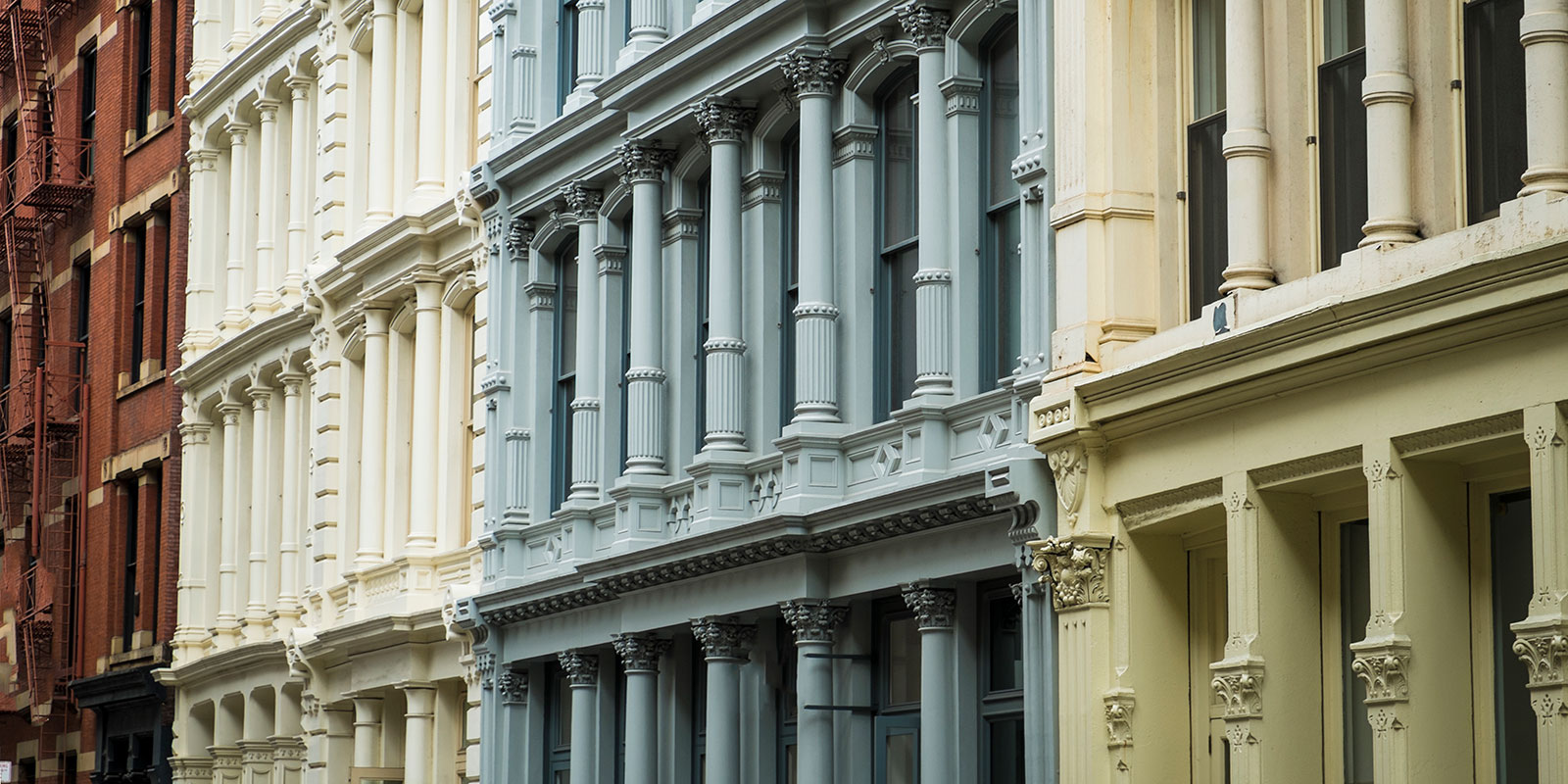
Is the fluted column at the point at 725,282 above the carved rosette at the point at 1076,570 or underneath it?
above

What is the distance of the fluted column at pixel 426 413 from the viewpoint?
3145 cm

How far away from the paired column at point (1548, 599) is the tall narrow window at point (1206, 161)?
14.1ft

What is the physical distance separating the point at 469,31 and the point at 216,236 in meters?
10.2

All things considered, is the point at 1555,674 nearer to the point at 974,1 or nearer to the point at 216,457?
the point at 974,1

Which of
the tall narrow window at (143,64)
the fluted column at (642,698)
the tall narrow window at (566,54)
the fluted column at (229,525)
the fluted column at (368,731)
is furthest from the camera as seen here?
the tall narrow window at (143,64)

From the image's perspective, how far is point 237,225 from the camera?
39312 mm

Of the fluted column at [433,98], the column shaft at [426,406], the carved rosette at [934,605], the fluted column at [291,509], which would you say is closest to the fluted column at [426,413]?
the column shaft at [426,406]

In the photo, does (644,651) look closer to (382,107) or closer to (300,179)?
(382,107)

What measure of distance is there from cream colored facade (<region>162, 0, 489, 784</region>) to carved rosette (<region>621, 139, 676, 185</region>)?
4325 millimetres

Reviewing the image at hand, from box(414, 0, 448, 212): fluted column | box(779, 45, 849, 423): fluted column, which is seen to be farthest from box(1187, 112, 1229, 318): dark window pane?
box(414, 0, 448, 212): fluted column

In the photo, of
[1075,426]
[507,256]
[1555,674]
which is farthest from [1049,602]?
[507,256]

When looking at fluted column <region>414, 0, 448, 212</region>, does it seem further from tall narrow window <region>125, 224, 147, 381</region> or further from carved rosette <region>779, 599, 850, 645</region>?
tall narrow window <region>125, 224, 147, 381</region>

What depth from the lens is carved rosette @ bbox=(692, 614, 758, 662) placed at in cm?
2445

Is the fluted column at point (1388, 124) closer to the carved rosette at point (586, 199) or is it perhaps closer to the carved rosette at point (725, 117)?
the carved rosette at point (725, 117)
